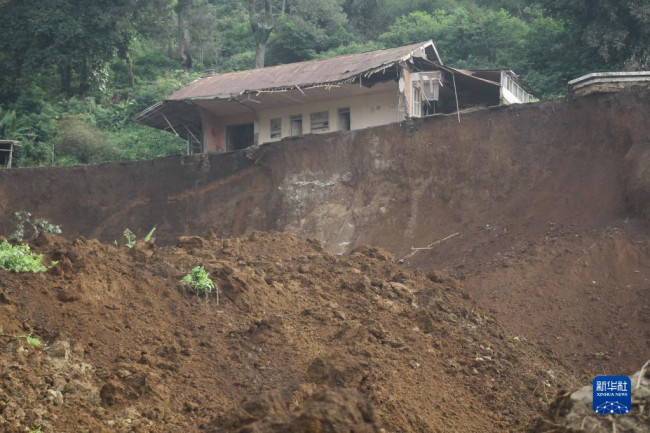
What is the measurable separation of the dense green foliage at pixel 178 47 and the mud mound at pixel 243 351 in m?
17.5

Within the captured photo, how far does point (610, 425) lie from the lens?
7844mm

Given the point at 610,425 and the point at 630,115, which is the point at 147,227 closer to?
the point at 630,115

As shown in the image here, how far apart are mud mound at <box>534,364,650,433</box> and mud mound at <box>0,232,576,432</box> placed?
1872 millimetres

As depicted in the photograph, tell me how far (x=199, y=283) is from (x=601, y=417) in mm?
7066

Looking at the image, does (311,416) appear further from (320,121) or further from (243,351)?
(320,121)

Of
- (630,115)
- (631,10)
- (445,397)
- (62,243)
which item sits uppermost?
(631,10)

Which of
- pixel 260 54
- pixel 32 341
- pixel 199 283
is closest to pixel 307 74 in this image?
pixel 260 54

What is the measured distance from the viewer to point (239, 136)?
106 ft

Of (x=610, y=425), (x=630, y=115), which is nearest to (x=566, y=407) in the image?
(x=610, y=425)

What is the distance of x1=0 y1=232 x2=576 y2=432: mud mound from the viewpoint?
32.9ft

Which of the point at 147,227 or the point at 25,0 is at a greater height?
the point at 25,0

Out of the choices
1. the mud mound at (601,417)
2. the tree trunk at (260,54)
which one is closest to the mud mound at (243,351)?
the mud mound at (601,417)

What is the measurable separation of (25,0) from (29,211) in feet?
35.9

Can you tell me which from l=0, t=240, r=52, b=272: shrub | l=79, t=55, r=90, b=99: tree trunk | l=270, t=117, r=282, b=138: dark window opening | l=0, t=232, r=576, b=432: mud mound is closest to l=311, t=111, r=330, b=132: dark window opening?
l=270, t=117, r=282, b=138: dark window opening
